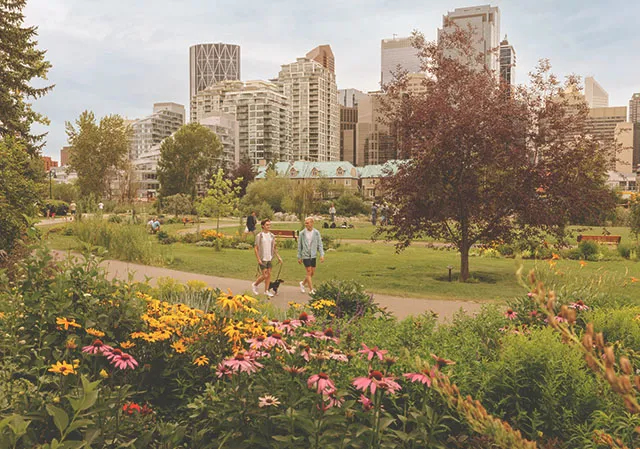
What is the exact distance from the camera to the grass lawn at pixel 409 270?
12922 millimetres

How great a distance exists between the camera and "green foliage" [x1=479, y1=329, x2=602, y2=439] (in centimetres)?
363

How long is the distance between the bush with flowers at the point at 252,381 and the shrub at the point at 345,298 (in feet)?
7.03

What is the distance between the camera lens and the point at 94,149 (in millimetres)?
51781

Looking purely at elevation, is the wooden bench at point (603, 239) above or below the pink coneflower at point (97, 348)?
below

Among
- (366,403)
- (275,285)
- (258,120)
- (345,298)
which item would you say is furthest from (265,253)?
(258,120)

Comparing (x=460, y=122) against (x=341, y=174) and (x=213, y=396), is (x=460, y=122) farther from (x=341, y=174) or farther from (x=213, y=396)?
(x=341, y=174)

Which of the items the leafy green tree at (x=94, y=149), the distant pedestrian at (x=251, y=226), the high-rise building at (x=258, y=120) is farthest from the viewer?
the high-rise building at (x=258, y=120)

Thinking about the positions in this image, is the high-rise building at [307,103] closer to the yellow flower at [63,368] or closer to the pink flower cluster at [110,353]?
the pink flower cluster at [110,353]

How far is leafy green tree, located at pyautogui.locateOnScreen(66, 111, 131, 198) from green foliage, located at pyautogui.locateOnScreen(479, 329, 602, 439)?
5177 cm

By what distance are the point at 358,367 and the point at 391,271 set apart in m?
12.8

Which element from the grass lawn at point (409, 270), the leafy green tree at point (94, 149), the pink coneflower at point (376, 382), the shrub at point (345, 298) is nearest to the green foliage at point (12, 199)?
the grass lawn at point (409, 270)

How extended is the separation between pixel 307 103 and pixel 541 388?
632 ft

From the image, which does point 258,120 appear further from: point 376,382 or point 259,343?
point 376,382

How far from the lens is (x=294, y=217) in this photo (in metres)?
46.5
